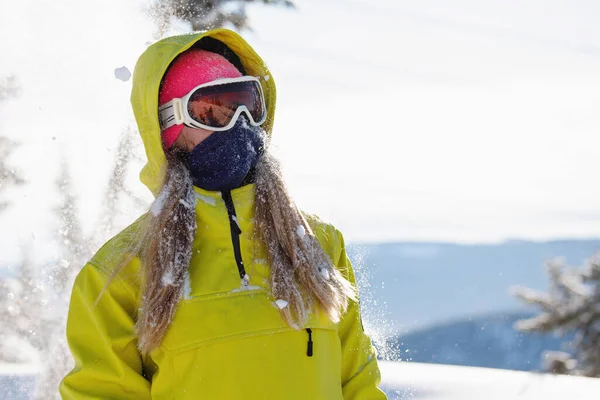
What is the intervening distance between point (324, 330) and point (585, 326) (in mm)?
14213

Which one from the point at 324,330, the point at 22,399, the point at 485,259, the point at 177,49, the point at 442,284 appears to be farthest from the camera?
the point at 485,259

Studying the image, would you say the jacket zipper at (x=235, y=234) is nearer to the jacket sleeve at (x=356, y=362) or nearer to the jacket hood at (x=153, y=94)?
the jacket hood at (x=153, y=94)

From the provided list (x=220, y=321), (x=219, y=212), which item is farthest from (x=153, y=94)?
(x=220, y=321)

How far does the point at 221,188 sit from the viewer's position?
2.45m

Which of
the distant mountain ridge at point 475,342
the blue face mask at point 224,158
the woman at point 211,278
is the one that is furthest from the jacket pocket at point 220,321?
the distant mountain ridge at point 475,342

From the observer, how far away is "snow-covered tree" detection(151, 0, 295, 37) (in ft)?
26.7

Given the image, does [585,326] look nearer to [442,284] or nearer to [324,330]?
[324,330]

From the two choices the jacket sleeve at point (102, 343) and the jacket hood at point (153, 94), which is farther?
the jacket hood at point (153, 94)

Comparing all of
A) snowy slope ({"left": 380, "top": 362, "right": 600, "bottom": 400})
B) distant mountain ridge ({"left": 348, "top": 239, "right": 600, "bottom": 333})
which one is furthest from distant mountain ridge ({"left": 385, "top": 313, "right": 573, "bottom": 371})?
snowy slope ({"left": 380, "top": 362, "right": 600, "bottom": 400})

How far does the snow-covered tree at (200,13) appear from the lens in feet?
26.7

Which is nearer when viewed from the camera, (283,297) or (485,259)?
(283,297)

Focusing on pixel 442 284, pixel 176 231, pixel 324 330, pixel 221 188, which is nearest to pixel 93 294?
pixel 176 231

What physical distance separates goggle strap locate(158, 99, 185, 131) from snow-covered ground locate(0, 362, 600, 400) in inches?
129

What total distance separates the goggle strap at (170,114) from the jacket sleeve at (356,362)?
0.75 meters
